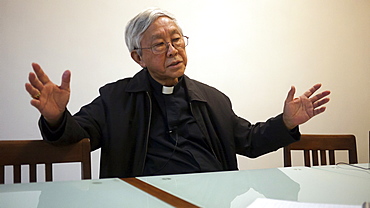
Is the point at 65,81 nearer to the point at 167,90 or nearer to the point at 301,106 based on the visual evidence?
the point at 167,90

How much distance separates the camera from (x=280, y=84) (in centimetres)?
386

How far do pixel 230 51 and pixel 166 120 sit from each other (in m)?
1.81

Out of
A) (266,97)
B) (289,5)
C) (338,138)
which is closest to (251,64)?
(266,97)

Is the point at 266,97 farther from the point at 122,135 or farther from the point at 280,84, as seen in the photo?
the point at 122,135

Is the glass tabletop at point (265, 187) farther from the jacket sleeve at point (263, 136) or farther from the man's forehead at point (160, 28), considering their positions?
the man's forehead at point (160, 28)

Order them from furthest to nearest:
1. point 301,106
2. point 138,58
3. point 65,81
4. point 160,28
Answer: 1. point 138,58
2. point 160,28
3. point 301,106
4. point 65,81

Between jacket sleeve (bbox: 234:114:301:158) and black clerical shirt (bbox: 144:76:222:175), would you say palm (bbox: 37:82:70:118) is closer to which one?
black clerical shirt (bbox: 144:76:222:175)

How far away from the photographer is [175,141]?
6.53ft

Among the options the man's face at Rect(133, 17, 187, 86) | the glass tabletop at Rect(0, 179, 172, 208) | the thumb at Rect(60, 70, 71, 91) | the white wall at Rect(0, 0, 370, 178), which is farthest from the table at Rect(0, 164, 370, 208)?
the white wall at Rect(0, 0, 370, 178)

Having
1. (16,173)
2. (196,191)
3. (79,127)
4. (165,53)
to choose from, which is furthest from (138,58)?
(196,191)

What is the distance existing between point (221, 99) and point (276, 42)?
184 centimetres

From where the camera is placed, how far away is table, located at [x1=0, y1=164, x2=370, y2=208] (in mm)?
1001

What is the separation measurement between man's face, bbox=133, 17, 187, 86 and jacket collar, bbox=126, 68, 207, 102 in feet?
0.26

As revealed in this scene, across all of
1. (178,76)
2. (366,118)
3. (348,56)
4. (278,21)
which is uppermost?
(278,21)
